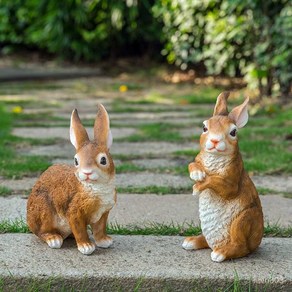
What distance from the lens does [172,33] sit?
915cm

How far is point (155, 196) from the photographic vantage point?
3.95m

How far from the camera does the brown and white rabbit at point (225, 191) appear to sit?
2.72 m

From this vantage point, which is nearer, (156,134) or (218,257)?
(218,257)

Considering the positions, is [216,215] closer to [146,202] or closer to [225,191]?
[225,191]

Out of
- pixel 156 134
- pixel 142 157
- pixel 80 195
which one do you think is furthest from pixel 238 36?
pixel 80 195

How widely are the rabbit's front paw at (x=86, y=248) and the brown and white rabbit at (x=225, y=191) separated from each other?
0.45 m

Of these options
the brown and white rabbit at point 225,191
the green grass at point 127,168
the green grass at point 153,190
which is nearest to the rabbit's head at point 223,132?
the brown and white rabbit at point 225,191

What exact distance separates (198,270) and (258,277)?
0.23m

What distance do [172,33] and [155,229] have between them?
6.16 meters

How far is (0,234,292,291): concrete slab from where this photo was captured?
2.67 meters

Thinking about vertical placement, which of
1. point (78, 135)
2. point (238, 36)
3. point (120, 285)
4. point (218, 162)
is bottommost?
point (120, 285)

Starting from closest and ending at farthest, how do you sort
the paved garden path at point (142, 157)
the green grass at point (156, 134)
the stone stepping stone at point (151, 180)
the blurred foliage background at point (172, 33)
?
the paved garden path at point (142, 157)
the stone stepping stone at point (151, 180)
the green grass at point (156, 134)
the blurred foliage background at point (172, 33)

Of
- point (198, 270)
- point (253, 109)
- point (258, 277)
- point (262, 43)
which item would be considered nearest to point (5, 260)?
point (198, 270)

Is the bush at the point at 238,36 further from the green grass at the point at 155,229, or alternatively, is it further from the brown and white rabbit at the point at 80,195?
the brown and white rabbit at the point at 80,195
